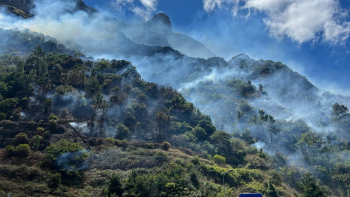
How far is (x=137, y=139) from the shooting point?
51469 millimetres

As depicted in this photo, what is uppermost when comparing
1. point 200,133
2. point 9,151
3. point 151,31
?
point 151,31

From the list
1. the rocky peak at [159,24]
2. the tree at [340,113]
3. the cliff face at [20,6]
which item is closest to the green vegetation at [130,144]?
the tree at [340,113]

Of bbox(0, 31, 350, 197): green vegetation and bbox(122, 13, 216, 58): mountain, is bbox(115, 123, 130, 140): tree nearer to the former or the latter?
bbox(0, 31, 350, 197): green vegetation

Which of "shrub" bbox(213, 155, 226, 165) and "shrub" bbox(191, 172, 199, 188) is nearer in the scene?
"shrub" bbox(191, 172, 199, 188)

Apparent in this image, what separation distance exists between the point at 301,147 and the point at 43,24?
14901cm

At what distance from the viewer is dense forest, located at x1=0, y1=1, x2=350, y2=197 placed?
99.0ft

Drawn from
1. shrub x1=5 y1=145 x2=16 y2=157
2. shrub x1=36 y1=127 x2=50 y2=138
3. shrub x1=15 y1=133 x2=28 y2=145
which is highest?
shrub x1=36 y1=127 x2=50 y2=138

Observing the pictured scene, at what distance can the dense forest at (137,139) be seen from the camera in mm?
30188

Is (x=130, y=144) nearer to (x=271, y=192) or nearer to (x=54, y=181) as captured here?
(x=54, y=181)

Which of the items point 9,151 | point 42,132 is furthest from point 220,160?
point 9,151

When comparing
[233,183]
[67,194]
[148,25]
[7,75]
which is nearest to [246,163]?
[233,183]

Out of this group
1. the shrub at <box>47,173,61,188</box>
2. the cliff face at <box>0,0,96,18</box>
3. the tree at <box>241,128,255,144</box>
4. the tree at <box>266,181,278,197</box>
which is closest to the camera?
the shrub at <box>47,173,61,188</box>

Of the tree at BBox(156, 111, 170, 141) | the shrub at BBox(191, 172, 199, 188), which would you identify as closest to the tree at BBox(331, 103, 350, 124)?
the tree at BBox(156, 111, 170, 141)

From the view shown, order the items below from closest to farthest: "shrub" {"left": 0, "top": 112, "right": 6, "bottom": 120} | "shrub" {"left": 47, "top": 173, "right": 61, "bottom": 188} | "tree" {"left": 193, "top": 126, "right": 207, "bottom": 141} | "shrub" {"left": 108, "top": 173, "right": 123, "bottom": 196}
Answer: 1. "shrub" {"left": 47, "top": 173, "right": 61, "bottom": 188}
2. "shrub" {"left": 108, "top": 173, "right": 123, "bottom": 196}
3. "shrub" {"left": 0, "top": 112, "right": 6, "bottom": 120}
4. "tree" {"left": 193, "top": 126, "right": 207, "bottom": 141}
